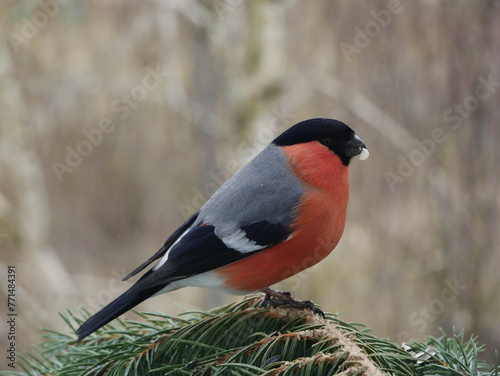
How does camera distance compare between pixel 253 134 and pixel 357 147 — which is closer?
pixel 357 147

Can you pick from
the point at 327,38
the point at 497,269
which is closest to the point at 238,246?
the point at 497,269

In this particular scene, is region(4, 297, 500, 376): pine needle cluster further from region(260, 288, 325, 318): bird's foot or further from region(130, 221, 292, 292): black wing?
region(130, 221, 292, 292): black wing

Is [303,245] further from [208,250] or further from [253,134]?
[253,134]

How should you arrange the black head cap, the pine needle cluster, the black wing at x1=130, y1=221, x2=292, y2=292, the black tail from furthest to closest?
the black head cap, the black wing at x1=130, y1=221, x2=292, y2=292, the black tail, the pine needle cluster

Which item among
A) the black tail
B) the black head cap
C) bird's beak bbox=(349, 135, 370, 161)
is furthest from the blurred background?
bird's beak bbox=(349, 135, 370, 161)

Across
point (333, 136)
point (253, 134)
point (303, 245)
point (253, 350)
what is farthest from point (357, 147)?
point (253, 134)

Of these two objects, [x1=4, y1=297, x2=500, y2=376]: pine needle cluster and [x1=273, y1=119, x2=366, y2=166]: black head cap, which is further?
[x1=273, y1=119, x2=366, y2=166]: black head cap

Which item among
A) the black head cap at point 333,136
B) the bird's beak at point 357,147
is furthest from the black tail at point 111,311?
the bird's beak at point 357,147

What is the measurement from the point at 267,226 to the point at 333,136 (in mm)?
564

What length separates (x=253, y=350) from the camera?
76.9 inches

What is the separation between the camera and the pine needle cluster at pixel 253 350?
179 centimetres

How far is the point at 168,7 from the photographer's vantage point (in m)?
6.09

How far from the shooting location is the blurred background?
4.57 m

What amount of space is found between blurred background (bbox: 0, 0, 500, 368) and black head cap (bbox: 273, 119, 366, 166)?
1432 millimetres
